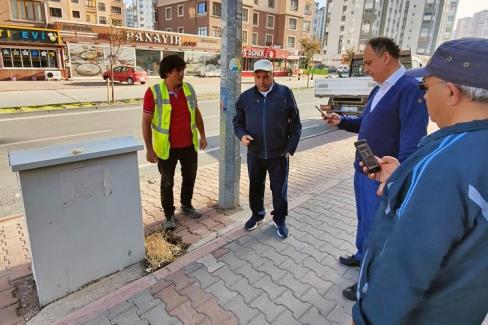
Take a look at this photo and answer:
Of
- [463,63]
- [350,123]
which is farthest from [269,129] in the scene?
[463,63]

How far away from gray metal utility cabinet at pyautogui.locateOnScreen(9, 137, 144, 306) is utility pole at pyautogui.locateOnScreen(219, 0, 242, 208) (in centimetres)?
131

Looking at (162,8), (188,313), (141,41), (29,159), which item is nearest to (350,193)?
(188,313)

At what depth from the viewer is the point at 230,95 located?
3760 mm

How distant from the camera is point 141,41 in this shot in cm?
3209

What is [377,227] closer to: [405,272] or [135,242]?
[405,272]

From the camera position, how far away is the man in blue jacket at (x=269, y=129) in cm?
321

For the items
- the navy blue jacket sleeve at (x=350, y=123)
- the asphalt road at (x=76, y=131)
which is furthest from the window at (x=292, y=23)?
the navy blue jacket sleeve at (x=350, y=123)

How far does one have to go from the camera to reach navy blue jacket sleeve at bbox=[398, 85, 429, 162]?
226 centimetres

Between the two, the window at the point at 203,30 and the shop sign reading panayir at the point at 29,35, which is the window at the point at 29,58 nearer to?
the shop sign reading panayir at the point at 29,35

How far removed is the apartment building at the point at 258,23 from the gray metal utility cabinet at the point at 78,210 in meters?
41.1

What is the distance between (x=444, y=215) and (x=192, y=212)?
329cm

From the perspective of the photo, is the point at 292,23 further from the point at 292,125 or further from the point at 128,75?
the point at 292,125

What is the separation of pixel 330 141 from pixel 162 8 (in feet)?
158

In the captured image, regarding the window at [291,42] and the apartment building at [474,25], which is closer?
the window at [291,42]
